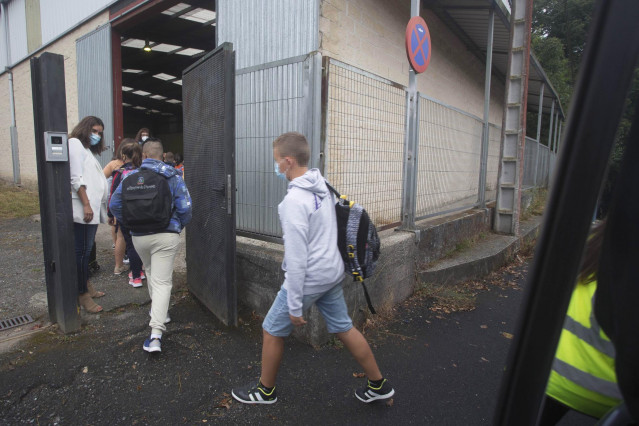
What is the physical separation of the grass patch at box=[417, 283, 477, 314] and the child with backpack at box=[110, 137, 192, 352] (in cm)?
283

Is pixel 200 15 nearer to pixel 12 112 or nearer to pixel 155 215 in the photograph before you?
pixel 155 215

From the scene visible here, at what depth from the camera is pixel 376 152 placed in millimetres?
4789

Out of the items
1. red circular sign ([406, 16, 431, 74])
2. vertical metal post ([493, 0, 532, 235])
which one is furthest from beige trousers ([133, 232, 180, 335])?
vertical metal post ([493, 0, 532, 235])

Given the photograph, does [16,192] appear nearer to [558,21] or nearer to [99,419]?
[99,419]

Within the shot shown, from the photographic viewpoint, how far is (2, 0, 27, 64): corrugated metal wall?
11469mm

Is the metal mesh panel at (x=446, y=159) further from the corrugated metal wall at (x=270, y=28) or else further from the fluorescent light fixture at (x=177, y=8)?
the fluorescent light fixture at (x=177, y=8)

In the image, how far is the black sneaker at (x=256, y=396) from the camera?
2561 mm

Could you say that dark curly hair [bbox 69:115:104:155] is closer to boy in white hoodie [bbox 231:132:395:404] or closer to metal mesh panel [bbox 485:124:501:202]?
boy in white hoodie [bbox 231:132:395:404]

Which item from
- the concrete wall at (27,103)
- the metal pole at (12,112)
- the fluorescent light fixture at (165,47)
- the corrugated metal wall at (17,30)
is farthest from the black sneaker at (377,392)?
the metal pole at (12,112)

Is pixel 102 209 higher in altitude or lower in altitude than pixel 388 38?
lower

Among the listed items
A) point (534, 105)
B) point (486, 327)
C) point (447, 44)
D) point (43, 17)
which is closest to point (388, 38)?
point (447, 44)

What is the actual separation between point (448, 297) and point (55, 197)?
4.13m

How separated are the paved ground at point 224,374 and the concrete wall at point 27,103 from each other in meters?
7.50

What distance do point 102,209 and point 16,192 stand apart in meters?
10.7
